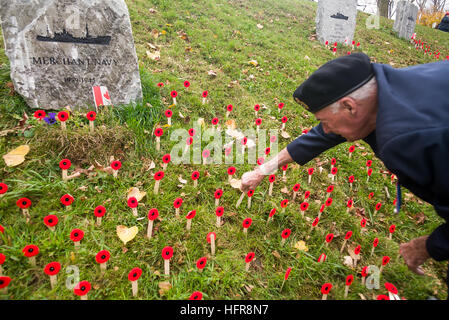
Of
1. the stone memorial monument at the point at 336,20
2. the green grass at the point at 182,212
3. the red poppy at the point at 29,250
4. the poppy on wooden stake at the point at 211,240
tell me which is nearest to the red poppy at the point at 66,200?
the green grass at the point at 182,212

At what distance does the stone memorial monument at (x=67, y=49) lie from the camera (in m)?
2.88

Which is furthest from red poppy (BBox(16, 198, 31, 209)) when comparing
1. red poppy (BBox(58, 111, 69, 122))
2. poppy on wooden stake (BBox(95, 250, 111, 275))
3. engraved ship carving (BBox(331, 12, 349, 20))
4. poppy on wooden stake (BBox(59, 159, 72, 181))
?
engraved ship carving (BBox(331, 12, 349, 20))

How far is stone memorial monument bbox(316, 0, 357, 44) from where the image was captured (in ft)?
26.7

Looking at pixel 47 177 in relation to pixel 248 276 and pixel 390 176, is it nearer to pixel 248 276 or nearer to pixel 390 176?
pixel 248 276

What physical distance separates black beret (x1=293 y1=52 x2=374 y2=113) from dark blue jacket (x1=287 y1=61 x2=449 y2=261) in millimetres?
93

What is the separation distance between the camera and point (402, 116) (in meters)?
1.53

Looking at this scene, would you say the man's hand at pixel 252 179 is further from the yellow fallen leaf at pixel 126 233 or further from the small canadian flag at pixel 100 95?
the small canadian flag at pixel 100 95

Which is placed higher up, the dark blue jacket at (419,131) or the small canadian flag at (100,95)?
the dark blue jacket at (419,131)

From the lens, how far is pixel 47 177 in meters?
2.59

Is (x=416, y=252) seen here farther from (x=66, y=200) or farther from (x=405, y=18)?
(x=405, y=18)

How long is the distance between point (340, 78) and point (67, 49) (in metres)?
3.09

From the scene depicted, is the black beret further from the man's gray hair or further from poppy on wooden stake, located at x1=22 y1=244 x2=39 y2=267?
poppy on wooden stake, located at x1=22 y1=244 x2=39 y2=267

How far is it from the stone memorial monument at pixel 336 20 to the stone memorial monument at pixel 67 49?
23.1 feet

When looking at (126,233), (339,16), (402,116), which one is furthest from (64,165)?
(339,16)
